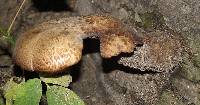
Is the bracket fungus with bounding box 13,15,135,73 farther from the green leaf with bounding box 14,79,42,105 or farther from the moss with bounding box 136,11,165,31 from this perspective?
the moss with bounding box 136,11,165,31

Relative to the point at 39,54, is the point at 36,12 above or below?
below

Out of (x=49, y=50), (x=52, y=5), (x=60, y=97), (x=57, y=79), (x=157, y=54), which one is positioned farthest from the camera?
(x=52, y=5)

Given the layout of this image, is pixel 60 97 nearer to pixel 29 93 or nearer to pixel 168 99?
pixel 29 93

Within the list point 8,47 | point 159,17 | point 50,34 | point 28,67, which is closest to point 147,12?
point 159,17

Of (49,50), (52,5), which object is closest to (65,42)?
(49,50)

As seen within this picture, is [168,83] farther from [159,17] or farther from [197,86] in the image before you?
[159,17]

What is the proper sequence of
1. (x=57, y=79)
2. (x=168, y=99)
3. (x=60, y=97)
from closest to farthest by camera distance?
(x=60, y=97) → (x=57, y=79) → (x=168, y=99)

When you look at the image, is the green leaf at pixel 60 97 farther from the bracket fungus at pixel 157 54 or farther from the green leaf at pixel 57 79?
the bracket fungus at pixel 157 54
